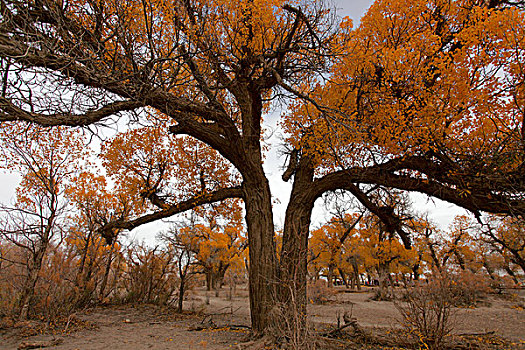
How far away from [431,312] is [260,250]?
10.4 feet

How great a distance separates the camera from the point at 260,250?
573 cm

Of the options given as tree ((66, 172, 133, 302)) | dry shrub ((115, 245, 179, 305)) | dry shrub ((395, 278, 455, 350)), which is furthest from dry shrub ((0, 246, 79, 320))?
dry shrub ((395, 278, 455, 350))

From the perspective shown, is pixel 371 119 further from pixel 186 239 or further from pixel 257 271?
pixel 186 239

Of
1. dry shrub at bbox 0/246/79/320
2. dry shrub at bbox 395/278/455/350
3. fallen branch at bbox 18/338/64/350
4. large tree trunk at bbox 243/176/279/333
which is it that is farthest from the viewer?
dry shrub at bbox 0/246/79/320

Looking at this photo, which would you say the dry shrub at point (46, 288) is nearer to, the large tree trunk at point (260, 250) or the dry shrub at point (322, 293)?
the large tree trunk at point (260, 250)

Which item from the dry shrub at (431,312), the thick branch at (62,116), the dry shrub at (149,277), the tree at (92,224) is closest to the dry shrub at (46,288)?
the tree at (92,224)

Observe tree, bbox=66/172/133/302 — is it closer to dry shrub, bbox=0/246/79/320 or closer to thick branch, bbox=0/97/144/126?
dry shrub, bbox=0/246/79/320

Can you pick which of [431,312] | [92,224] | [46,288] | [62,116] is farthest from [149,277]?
Result: [431,312]

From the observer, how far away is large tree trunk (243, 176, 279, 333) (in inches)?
206

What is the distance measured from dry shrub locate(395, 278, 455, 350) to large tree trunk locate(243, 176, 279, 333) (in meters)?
2.33

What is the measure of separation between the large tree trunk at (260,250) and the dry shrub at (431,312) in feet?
7.63

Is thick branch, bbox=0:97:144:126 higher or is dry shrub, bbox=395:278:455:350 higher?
thick branch, bbox=0:97:144:126

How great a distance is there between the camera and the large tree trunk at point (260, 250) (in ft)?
17.1

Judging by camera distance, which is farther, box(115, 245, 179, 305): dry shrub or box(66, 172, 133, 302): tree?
box(115, 245, 179, 305): dry shrub
